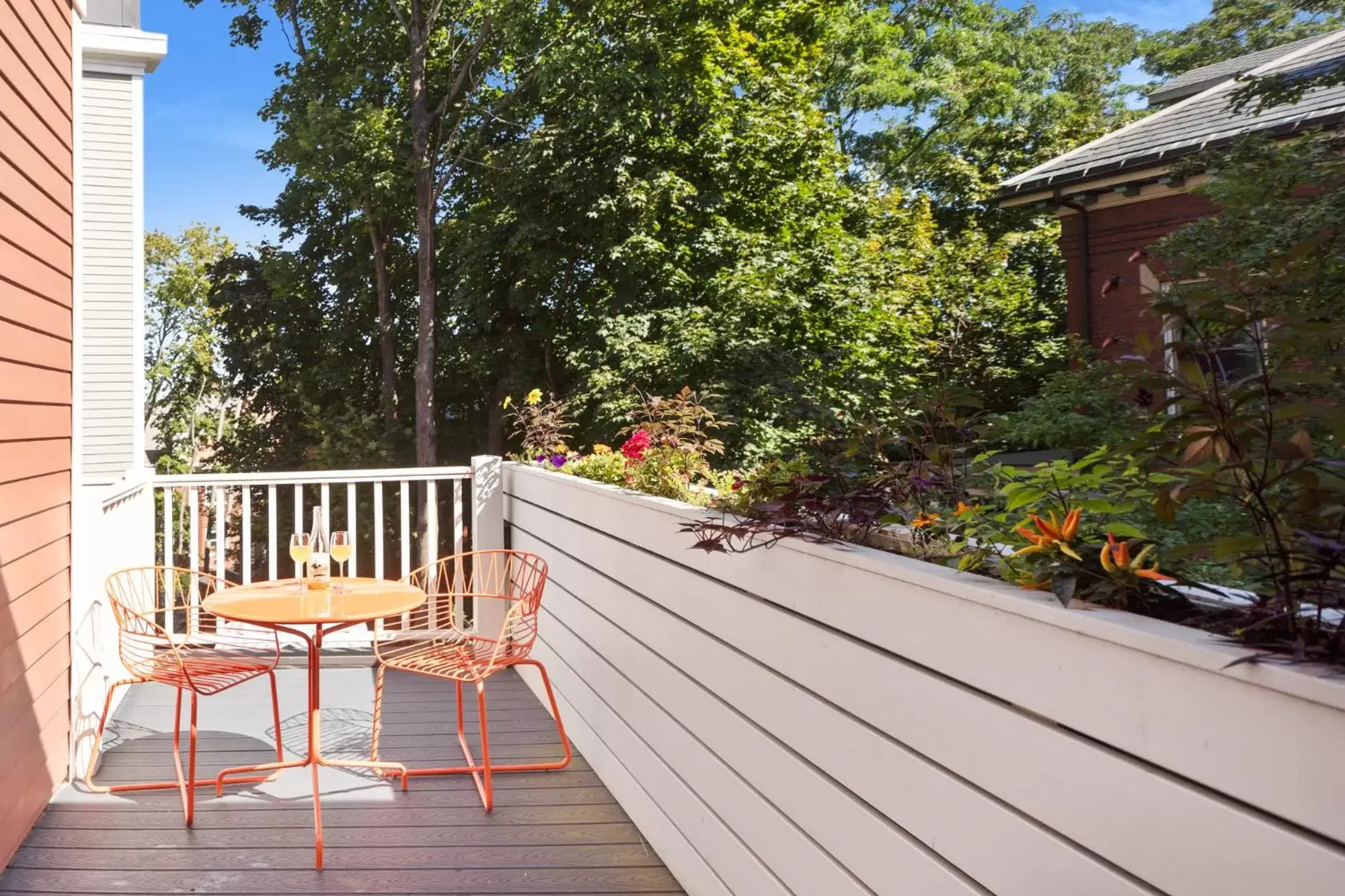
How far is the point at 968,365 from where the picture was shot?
16.5 metres

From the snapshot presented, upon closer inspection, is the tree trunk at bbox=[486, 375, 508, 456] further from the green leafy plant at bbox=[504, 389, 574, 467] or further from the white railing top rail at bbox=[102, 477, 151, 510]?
the white railing top rail at bbox=[102, 477, 151, 510]

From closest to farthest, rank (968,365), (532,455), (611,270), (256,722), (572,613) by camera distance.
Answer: (572,613)
(256,722)
(532,455)
(611,270)
(968,365)

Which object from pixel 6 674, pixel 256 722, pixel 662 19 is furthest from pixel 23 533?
pixel 662 19

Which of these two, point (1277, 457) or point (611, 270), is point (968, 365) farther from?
point (1277, 457)

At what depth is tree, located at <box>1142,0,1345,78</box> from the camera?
1590cm

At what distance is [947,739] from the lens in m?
1.57

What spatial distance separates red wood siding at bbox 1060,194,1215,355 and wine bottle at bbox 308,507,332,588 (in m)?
6.53

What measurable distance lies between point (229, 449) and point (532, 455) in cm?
1403

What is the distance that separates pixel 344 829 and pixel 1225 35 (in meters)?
20.3

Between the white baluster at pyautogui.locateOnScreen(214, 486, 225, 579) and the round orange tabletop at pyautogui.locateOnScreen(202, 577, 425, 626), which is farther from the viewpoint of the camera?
the white baluster at pyautogui.locateOnScreen(214, 486, 225, 579)

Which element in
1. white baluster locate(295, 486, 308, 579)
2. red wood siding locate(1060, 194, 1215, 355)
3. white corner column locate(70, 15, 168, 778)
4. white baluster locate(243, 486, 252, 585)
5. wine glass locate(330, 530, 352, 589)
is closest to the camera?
wine glass locate(330, 530, 352, 589)

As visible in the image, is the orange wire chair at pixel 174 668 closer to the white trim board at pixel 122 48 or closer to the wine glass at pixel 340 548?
the wine glass at pixel 340 548

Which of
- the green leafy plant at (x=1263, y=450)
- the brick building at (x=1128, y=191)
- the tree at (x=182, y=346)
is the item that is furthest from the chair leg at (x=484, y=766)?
the tree at (x=182, y=346)

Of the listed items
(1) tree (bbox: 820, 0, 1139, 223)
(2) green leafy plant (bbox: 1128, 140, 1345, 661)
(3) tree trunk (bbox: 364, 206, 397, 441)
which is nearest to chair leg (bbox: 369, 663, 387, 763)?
(2) green leafy plant (bbox: 1128, 140, 1345, 661)
